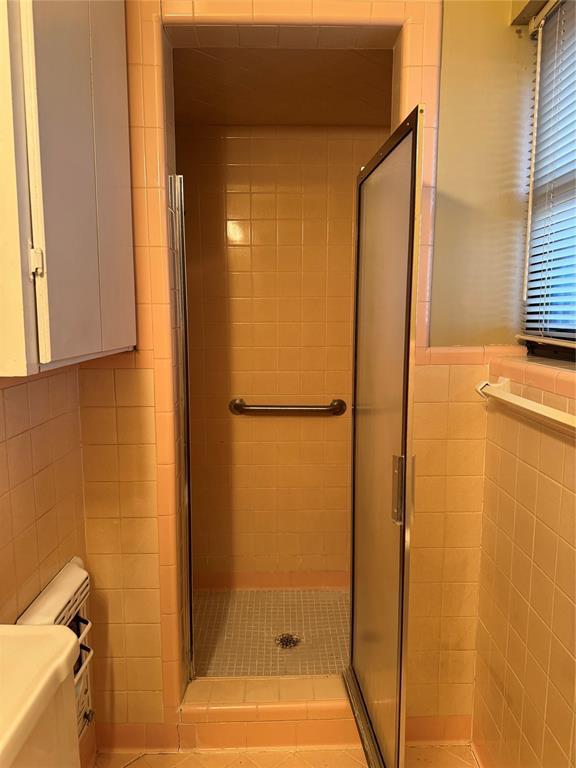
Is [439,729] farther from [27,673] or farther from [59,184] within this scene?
[59,184]

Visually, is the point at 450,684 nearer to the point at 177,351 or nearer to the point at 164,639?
the point at 164,639

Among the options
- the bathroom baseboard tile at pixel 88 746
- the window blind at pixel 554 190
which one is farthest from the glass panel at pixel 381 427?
the bathroom baseboard tile at pixel 88 746

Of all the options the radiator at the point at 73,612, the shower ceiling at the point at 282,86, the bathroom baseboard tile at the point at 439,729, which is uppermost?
the shower ceiling at the point at 282,86

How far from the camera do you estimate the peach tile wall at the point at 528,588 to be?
1.20 m

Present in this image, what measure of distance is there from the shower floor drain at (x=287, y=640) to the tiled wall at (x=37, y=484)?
0.99 meters

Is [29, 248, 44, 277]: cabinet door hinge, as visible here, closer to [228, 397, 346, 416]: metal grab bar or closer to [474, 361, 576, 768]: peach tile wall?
[474, 361, 576, 768]: peach tile wall

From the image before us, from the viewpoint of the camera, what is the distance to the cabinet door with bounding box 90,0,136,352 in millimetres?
1268

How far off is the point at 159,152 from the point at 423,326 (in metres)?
0.95

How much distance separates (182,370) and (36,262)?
2.75 feet

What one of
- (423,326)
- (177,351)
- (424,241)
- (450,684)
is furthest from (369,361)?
(450,684)

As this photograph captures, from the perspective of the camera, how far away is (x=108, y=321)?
1329 mm

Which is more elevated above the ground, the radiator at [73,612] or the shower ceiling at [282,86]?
the shower ceiling at [282,86]

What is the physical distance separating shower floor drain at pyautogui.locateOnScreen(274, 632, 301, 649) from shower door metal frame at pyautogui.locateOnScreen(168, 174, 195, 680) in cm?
46

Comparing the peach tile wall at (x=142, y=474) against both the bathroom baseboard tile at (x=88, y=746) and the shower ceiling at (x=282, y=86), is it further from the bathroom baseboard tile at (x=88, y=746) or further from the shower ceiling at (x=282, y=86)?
the shower ceiling at (x=282, y=86)
